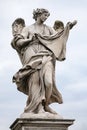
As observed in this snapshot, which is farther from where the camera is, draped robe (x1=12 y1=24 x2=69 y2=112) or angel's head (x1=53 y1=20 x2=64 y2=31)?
angel's head (x1=53 y1=20 x2=64 y2=31)

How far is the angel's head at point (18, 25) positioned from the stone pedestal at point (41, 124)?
3108 millimetres

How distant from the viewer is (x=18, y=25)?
14.9 m

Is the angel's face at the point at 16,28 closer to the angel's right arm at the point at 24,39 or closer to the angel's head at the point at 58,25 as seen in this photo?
the angel's right arm at the point at 24,39

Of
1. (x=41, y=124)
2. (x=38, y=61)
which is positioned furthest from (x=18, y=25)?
(x=41, y=124)

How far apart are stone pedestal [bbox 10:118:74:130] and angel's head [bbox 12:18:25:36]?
311 centimetres

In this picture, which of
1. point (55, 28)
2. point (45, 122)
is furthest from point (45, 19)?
point (45, 122)

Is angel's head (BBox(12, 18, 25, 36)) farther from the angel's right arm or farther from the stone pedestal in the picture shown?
the stone pedestal

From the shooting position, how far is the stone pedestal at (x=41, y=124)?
13.0 meters

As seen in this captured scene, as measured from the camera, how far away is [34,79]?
13.8 m

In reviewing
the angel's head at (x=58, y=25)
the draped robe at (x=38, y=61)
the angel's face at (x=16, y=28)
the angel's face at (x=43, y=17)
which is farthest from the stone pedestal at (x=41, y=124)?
the angel's face at (x=43, y=17)

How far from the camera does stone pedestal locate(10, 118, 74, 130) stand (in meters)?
13.0

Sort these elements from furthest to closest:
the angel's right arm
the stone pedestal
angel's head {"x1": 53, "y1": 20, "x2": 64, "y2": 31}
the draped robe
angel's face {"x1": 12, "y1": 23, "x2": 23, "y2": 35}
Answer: angel's head {"x1": 53, "y1": 20, "x2": 64, "y2": 31} < angel's face {"x1": 12, "y1": 23, "x2": 23, "y2": 35} < the angel's right arm < the draped robe < the stone pedestal

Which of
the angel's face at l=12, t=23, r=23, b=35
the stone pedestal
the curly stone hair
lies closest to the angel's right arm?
the angel's face at l=12, t=23, r=23, b=35

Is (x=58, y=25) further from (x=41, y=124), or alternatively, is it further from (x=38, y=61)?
(x=41, y=124)
